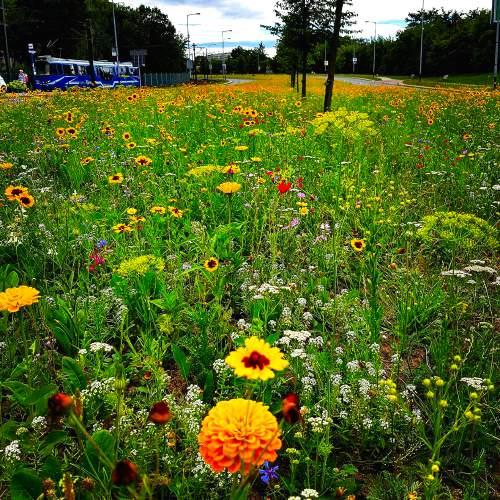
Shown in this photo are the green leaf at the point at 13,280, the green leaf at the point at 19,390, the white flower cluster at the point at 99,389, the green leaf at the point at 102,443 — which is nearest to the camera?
the green leaf at the point at 102,443

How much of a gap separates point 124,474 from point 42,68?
132ft

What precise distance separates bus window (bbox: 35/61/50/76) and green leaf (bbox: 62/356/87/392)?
38.7 meters

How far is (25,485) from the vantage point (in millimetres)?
1531

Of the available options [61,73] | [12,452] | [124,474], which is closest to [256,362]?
[124,474]

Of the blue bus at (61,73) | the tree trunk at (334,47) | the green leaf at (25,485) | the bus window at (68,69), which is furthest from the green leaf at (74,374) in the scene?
the bus window at (68,69)

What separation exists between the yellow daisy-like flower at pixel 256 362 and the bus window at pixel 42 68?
130 ft

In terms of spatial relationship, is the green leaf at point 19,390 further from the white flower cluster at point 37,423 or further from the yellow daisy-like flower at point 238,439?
the yellow daisy-like flower at point 238,439

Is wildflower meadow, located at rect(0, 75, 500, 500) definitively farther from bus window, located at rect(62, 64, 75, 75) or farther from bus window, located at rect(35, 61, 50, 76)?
bus window, located at rect(62, 64, 75, 75)

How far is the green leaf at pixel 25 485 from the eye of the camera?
152 centimetres

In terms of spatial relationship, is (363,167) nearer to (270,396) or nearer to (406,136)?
(406,136)

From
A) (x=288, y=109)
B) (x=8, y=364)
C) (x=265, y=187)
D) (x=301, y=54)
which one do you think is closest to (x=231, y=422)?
(x=8, y=364)

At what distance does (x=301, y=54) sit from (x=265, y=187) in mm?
15992

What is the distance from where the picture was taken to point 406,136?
293 inches

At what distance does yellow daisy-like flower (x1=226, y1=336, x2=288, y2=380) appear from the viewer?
1.04 meters
